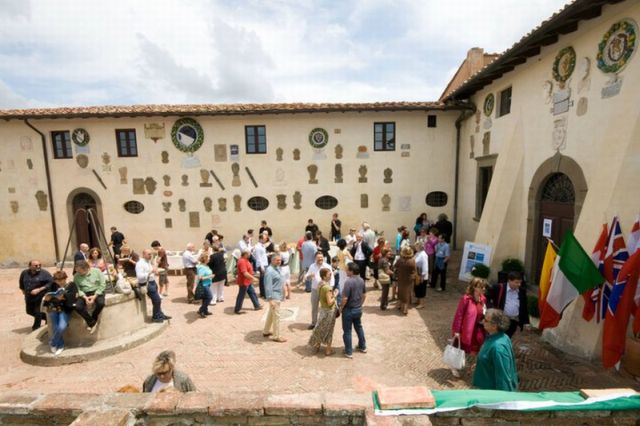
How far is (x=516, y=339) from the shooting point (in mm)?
6641

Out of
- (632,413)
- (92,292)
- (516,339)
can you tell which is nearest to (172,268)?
(92,292)

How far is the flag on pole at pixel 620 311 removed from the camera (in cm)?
507

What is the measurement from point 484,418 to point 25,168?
19112 mm

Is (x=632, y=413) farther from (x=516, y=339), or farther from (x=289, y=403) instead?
(x=516, y=339)

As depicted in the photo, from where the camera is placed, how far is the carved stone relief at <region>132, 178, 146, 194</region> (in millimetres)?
14336

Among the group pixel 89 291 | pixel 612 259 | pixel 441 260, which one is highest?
pixel 612 259

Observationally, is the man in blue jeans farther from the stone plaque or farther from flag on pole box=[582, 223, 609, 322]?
the stone plaque

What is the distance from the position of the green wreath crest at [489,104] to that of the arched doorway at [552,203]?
363 cm

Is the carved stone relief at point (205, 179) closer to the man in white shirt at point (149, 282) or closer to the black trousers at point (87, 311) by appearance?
the man in white shirt at point (149, 282)

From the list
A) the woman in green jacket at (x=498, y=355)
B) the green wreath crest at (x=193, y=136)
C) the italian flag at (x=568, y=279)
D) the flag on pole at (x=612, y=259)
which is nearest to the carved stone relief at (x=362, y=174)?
the green wreath crest at (x=193, y=136)

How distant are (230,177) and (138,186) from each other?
4.25 meters

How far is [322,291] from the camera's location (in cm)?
597

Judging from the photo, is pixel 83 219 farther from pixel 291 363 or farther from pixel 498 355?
pixel 498 355

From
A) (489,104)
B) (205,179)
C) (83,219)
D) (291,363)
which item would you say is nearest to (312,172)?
(205,179)
